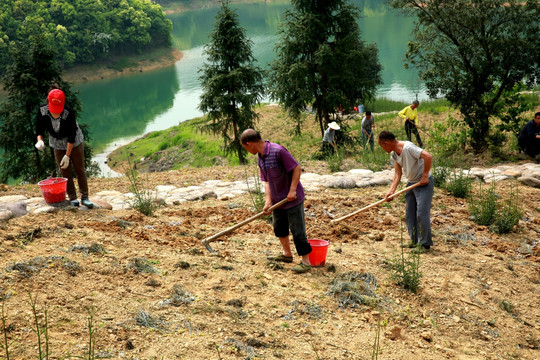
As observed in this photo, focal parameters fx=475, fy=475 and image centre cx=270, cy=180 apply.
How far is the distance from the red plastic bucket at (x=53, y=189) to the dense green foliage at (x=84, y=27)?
5699 cm

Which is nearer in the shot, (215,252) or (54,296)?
(54,296)

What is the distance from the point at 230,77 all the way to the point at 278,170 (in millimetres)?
17077

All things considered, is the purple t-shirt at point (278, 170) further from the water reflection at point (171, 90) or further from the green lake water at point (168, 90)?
the green lake water at point (168, 90)

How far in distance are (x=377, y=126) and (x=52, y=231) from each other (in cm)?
2006

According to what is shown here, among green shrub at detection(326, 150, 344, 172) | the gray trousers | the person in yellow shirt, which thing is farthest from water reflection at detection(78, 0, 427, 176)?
the gray trousers

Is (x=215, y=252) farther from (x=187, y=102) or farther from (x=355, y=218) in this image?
(x=187, y=102)

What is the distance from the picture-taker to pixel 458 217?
779 centimetres

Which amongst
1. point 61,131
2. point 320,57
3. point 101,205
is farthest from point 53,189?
point 320,57

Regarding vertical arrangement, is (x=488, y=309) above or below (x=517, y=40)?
below

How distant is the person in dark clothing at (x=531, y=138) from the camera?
1188 centimetres

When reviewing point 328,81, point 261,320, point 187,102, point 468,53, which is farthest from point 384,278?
point 187,102

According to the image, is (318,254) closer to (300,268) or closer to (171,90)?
(300,268)

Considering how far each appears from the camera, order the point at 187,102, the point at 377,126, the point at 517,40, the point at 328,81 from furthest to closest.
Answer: the point at 187,102 → the point at 377,126 → the point at 328,81 → the point at 517,40

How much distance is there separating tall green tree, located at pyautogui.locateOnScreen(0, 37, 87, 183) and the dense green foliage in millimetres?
40093
